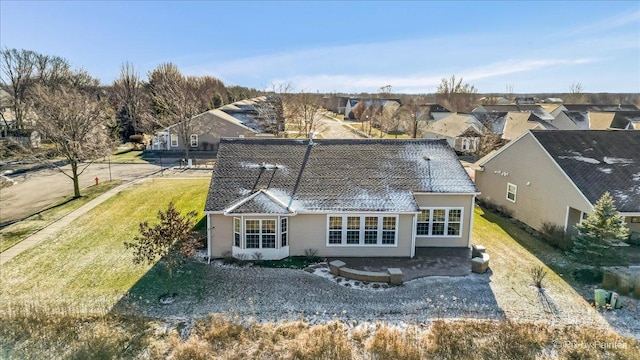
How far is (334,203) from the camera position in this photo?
19.3 m

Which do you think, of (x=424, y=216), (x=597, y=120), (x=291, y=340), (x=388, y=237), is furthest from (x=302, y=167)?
(x=597, y=120)

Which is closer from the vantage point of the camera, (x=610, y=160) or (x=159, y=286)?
(x=159, y=286)

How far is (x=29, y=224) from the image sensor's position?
24.8 m

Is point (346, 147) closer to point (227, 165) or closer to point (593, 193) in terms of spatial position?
point (227, 165)

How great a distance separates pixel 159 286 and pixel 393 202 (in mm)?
10842

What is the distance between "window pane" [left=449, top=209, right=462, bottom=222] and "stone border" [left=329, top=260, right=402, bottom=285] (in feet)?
15.5

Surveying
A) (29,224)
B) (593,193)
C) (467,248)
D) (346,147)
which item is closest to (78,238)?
(29,224)

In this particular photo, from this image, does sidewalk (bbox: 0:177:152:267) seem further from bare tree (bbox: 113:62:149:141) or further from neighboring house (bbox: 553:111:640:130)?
neighboring house (bbox: 553:111:640:130)

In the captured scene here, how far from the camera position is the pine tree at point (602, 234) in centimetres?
1788

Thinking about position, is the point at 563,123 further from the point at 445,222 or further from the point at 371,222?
the point at 371,222

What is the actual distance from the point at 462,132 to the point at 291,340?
47454 millimetres

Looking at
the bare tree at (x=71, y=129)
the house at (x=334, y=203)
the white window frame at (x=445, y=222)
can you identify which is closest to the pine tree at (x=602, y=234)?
the house at (x=334, y=203)

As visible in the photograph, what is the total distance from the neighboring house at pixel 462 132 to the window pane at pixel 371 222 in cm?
3658

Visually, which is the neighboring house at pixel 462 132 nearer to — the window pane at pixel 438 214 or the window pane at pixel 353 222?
the window pane at pixel 438 214
